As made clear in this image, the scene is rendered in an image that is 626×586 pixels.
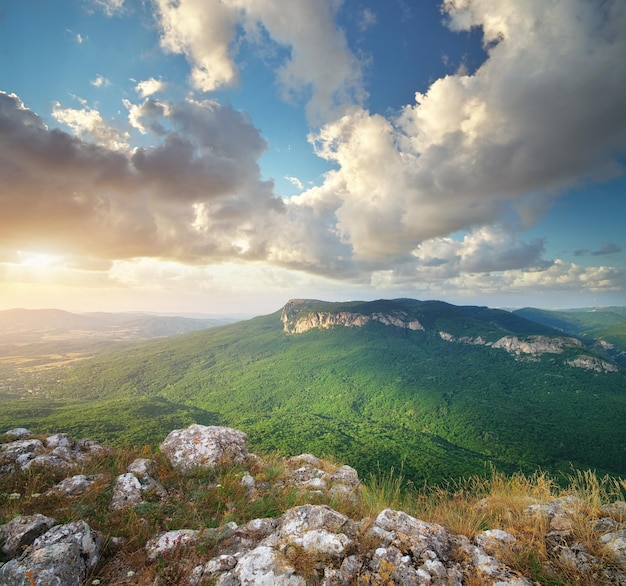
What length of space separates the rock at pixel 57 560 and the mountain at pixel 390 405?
49.4 meters

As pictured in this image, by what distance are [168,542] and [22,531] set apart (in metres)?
2.41

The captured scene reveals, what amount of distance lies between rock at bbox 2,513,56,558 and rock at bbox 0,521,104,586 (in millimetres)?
407

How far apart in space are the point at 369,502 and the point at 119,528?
5.74 m

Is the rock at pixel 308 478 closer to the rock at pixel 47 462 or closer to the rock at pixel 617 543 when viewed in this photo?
the rock at pixel 617 543

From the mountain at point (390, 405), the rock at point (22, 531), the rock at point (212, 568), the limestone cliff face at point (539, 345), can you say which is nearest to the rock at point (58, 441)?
the rock at point (22, 531)

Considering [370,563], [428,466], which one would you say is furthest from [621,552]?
[428,466]

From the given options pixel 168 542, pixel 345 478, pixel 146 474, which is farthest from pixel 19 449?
pixel 345 478

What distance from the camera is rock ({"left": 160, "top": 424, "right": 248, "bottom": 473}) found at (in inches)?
380

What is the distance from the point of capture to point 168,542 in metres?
5.19

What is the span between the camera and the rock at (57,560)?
400 cm

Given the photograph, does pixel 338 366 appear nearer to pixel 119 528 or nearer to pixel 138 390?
pixel 138 390

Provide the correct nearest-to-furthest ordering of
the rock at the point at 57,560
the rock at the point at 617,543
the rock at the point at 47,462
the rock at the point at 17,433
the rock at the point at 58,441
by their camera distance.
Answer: the rock at the point at 57,560, the rock at the point at 617,543, the rock at the point at 47,462, the rock at the point at 58,441, the rock at the point at 17,433

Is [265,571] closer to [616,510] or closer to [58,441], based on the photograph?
[616,510]

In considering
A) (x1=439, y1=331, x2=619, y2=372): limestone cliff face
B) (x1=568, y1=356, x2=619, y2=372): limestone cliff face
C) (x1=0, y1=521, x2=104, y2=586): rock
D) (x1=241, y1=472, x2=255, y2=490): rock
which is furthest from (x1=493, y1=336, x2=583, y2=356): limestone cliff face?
(x1=0, y1=521, x2=104, y2=586): rock
